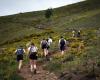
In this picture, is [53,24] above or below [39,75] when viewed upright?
above

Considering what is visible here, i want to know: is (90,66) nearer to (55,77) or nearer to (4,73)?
(55,77)

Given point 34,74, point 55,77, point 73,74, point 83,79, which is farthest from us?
point 34,74

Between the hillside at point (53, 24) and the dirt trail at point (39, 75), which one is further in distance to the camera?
the hillside at point (53, 24)

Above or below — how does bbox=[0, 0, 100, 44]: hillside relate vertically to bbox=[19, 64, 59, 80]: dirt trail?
above

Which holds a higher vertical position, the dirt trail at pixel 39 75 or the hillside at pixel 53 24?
the hillside at pixel 53 24

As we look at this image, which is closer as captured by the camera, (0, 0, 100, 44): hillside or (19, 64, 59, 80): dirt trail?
(19, 64, 59, 80): dirt trail

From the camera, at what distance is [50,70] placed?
20.0 metres

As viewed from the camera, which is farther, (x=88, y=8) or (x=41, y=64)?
(x=88, y=8)

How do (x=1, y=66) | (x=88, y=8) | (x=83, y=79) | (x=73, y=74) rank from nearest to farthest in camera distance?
(x=83, y=79)
(x=73, y=74)
(x=1, y=66)
(x=88, y=8)

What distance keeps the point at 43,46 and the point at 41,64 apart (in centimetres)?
214

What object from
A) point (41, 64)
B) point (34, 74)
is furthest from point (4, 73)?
point (41, 64)

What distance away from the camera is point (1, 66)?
23359 millimetres

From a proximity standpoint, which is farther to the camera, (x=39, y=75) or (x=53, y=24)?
(x=53, y=24)

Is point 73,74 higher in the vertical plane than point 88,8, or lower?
lower
